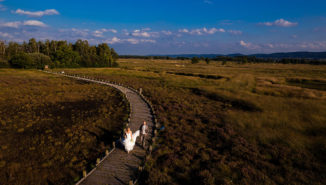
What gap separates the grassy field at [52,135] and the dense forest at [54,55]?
63829 mm

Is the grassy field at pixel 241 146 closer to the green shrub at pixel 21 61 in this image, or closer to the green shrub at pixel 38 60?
the green shrub at pixel 21 61

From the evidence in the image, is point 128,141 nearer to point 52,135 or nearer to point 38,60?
point 52,135

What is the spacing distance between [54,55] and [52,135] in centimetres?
10059

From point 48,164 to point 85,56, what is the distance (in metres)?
107

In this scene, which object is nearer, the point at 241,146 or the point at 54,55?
→ the point at 241,146

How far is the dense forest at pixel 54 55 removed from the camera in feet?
259

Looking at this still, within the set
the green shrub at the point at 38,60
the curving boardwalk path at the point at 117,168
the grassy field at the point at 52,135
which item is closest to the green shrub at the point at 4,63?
the green shrub at the point at 38,60

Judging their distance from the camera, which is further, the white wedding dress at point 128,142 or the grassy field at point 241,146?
the white wedding dress at point 128,142

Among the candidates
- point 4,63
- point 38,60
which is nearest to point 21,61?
point 38,60

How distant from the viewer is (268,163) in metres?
13.4

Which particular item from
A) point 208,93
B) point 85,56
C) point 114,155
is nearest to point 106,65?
point 85,56

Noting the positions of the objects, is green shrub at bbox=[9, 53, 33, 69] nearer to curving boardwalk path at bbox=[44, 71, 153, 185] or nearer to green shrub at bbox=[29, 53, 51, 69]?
green shrub at bbox=[29, 53, 51, 69]

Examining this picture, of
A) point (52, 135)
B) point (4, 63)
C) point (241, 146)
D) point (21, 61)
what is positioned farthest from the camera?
point (4, 63)

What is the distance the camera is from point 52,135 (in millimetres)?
17719
